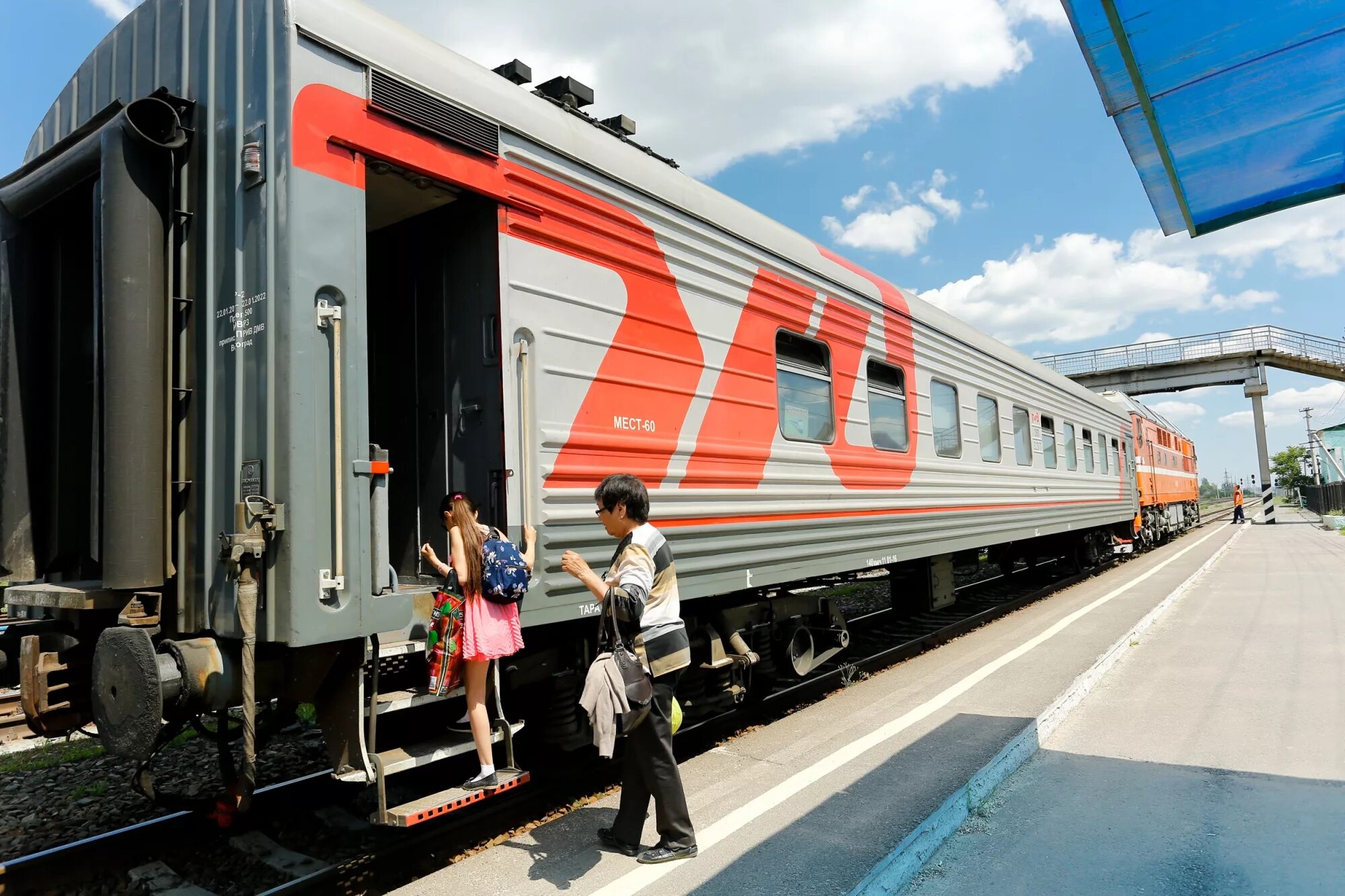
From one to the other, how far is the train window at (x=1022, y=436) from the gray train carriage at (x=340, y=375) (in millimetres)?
5687

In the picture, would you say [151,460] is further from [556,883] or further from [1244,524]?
[1244,524]

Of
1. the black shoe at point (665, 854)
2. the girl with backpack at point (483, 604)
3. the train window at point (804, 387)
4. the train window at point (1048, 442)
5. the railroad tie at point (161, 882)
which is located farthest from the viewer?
the train window at point (1048, 442)

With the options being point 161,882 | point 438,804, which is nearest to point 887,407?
point 438,804

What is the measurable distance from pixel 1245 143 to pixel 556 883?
4.24m

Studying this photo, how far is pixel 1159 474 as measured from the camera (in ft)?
71.1

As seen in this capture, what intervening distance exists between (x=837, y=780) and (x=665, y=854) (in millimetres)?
1201

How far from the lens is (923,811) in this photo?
3.80 m

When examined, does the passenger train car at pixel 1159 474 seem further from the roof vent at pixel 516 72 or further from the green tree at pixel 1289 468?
the green tree at pixel 1289 468

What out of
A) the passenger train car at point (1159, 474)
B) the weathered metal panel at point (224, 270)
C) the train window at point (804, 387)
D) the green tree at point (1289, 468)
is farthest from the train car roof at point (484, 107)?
the green tree at point (1289, 468)

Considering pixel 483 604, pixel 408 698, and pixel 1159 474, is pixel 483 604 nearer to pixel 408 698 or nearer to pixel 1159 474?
pixel 408 698

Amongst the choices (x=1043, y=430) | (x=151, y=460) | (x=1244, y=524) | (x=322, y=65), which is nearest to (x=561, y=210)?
(x=322, y=65)

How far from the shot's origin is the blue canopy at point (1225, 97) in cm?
312

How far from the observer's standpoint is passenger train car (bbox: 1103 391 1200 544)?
61.7ft

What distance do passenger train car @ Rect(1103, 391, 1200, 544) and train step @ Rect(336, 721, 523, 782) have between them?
673 inches
